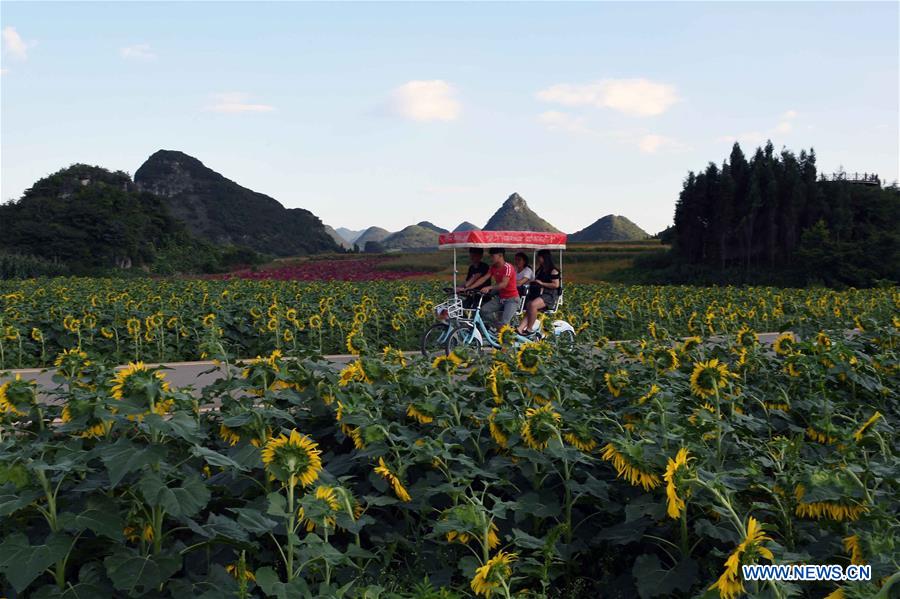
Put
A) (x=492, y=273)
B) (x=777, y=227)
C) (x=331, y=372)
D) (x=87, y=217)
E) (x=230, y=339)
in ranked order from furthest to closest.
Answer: (x=87, y=217) < (x=777, y=227) < (x=230, y=339) < (x=492, y=273) < (x=331, y=372)

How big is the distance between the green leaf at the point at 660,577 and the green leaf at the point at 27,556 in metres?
2.26

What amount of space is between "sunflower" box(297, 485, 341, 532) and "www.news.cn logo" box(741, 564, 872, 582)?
1503mm

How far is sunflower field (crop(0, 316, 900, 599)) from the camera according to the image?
2729 millimetres

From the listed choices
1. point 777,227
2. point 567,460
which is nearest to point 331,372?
point 567,460

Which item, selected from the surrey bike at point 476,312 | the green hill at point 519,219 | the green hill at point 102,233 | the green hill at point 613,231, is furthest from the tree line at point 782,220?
the green hill at point 613,231

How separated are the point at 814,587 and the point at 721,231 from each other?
57.2 metres

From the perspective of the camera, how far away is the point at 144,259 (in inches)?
2532

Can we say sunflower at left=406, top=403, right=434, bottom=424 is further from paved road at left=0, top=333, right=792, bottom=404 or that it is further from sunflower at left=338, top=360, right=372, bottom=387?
paved road at left=0, top=333, right=792, bottom=404

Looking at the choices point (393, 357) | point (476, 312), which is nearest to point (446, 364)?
point (393, 357)

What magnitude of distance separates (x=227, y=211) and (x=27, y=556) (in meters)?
138

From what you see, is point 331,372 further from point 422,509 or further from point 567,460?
point 567,460

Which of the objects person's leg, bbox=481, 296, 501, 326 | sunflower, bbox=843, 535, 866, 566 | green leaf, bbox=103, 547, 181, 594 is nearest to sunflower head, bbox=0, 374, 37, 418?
green leaf, bbox=103, 547, 181, 594

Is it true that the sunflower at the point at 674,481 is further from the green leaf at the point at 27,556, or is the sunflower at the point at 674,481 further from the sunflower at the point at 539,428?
the green leaf at the point at 27,556

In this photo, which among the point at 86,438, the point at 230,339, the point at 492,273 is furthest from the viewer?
the point at 230,339
